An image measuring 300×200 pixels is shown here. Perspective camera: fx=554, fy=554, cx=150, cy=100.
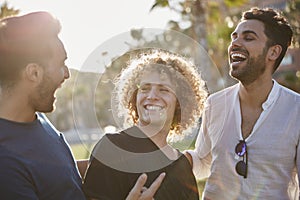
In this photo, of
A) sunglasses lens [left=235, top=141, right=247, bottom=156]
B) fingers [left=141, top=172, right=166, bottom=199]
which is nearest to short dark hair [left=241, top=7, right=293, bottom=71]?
sunglasses lens [left=235, top=141, right=247, bottom=156]

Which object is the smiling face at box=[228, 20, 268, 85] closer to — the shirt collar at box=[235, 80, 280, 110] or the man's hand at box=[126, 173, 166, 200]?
the shirt collar at box=[235, 80, 280, 110]

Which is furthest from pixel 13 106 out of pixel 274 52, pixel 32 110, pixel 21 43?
pixel 274 52

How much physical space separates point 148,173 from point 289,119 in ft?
4.23

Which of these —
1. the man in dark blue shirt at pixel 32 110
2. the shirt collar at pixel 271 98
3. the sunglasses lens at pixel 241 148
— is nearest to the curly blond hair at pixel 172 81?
the sunglasses lens at pixel 241 148

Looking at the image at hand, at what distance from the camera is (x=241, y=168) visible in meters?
3.82

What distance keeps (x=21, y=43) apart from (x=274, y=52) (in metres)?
2.20

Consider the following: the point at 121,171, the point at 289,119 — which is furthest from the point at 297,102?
the point at 121,171

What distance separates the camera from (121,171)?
2873 millimetres

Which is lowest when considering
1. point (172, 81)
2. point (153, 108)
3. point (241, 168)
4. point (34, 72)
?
point (241, 168)

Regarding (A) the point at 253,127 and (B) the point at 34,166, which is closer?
(B) the point at 34,166

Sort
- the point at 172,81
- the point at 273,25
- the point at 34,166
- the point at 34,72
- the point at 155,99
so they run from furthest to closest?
1. the point at 273,25
2. the point at 172,81
3. the point at 155,99
4. the point at 34,72
5. the point at 34,166

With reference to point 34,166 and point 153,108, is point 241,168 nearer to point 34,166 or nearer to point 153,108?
point 153,108

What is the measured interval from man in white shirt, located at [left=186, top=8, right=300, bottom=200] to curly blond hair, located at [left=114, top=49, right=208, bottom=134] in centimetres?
46

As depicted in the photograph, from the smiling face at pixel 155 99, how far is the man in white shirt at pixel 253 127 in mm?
828
